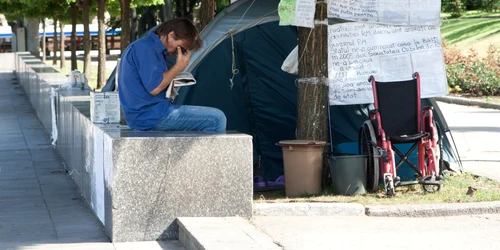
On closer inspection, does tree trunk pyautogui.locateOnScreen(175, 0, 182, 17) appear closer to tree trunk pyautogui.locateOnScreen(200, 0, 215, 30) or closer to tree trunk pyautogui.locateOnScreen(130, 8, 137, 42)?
tree trunk pyautogui.locateOnScreen(130, 8, 137, 42)

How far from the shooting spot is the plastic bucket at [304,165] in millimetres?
8547

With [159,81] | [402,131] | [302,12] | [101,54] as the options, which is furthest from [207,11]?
[101,54]

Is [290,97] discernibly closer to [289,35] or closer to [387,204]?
[289,35]

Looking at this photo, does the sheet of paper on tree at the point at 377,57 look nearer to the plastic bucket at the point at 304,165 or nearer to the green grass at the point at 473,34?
the plastic bucket at the point at 304,165

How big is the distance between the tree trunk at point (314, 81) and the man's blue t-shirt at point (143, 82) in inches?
81.5

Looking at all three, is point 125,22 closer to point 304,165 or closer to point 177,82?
point 304,165

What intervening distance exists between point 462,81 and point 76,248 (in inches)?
708

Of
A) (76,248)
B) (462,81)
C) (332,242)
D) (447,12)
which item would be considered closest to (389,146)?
(332,242)

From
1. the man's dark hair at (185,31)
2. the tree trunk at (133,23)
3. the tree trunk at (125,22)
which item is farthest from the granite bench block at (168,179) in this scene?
the tree trunk at (133,23)

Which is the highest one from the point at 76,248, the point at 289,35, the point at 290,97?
the point at 289,35

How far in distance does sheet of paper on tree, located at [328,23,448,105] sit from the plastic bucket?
28.3 inches

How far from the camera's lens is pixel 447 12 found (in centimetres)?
5212

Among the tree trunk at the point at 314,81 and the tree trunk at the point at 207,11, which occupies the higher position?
the tree trunk at the point at 207,11

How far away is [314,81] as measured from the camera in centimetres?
881
